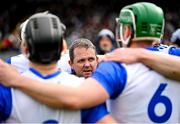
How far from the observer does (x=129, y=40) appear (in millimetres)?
4023

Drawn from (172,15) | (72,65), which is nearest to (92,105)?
(72,65)

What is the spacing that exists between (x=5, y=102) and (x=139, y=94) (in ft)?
2.95

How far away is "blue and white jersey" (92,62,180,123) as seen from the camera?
3881 millimetres

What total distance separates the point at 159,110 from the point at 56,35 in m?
0.91

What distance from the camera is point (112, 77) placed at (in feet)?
12.5

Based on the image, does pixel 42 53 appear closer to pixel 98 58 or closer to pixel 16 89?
pixel 16 89

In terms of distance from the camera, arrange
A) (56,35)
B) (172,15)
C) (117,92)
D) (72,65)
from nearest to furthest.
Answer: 1. (56,35)
2. (117,92)
3. (72,65)
4. (172,15)

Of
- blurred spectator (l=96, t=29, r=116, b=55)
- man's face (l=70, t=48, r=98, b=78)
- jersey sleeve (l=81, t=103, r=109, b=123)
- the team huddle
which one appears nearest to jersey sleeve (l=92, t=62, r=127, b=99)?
the team huddle

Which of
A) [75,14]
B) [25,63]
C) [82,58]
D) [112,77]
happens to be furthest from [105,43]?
[75,14]

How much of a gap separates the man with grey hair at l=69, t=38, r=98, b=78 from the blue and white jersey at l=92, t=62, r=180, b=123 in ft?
5.11

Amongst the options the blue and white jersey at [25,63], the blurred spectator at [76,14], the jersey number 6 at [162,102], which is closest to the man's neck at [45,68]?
the jersey number 6 at [162,102]

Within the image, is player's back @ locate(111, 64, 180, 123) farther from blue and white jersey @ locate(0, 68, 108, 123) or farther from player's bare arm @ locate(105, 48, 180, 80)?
blue and white jersey @ locate(0, 68, 108, 123)

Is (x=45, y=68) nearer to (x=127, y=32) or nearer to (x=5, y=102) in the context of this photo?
(x=5, y=102)

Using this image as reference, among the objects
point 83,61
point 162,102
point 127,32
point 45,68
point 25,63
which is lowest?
point 25,63
